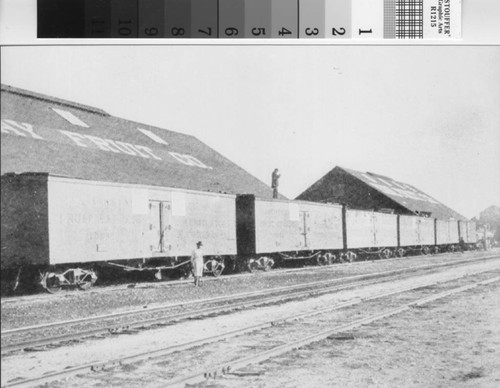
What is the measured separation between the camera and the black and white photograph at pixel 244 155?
5.81 meters

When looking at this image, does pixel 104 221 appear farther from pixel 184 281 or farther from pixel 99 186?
pixel 184 281

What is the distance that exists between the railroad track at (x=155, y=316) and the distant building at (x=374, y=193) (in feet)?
4.17

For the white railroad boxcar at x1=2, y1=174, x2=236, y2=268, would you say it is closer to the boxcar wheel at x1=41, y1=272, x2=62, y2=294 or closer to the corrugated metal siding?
the corrugated metal siding

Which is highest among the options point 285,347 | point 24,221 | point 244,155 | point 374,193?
point 244,155

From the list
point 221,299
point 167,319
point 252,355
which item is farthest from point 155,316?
point 252,355

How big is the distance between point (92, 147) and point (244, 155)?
1858mm

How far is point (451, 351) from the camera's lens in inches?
244

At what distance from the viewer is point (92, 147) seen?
6.93 m

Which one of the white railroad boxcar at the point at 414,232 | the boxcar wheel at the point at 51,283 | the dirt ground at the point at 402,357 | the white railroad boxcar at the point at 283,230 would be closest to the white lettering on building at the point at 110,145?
the boxcar wheel at the point at 51,283

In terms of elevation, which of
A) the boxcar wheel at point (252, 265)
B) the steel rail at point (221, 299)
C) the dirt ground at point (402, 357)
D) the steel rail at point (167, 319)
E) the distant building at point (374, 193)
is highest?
the distant building at point (374, 193)

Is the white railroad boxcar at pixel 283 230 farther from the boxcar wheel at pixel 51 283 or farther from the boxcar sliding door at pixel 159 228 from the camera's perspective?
the boxcar wheel at pixel 51 283

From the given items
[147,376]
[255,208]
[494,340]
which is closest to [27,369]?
[147,376]

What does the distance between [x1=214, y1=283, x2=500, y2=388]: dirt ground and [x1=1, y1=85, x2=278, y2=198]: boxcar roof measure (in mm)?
2117

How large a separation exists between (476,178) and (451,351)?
6.77ft
